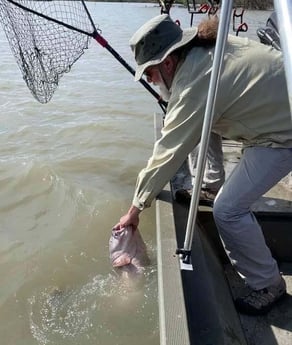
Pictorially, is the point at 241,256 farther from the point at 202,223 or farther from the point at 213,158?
the point at 213,158

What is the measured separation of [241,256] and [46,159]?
14.7ft

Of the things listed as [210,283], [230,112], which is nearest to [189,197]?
[210,283]

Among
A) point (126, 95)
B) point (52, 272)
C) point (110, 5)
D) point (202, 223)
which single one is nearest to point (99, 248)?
point (52, 272)

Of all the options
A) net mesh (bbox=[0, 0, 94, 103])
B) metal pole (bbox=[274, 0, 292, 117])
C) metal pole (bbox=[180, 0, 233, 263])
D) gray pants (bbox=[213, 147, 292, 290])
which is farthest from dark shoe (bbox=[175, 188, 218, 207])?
metal pole (bbox=[274, 0, 292, 117])

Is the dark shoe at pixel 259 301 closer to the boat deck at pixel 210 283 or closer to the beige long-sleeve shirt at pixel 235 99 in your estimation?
the boat deck at pixel 210 283

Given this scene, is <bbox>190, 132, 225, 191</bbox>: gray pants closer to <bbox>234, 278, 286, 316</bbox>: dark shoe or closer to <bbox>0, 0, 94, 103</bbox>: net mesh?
<bbox>234, 278, 286, 316</bbox>: dark shoe

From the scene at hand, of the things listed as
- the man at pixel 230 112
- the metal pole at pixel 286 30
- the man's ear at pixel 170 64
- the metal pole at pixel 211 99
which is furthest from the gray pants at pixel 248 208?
the metal pole at pixel 286 30

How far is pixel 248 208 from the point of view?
122 inches

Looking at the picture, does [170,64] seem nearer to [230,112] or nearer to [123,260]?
[230,112]

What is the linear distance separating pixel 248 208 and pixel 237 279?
35.1 inches

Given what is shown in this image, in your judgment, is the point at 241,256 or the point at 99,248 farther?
the point at 99,248

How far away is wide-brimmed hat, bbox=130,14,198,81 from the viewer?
2889 millimetres

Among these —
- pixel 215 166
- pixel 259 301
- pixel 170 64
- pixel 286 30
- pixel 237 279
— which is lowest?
pixel 237 279

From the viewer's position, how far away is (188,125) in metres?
2.85
